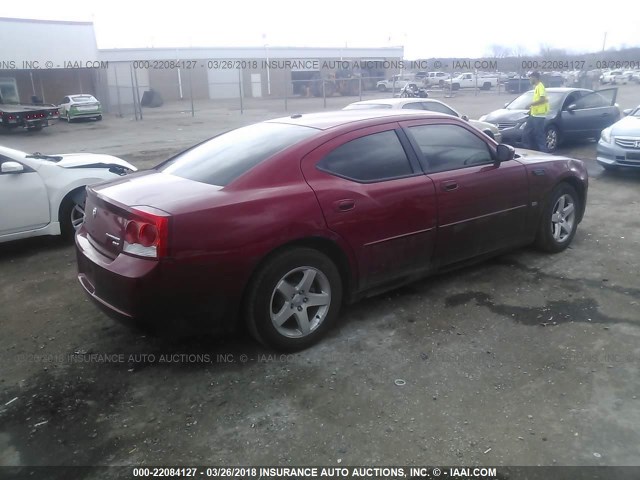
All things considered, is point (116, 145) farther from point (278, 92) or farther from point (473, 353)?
point (278, 92)

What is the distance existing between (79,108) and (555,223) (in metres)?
25.4

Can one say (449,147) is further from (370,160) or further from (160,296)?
(160,296)

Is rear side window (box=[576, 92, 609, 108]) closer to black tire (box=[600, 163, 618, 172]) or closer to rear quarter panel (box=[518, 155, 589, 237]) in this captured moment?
black tire (box=[600, 163, 618, 172])

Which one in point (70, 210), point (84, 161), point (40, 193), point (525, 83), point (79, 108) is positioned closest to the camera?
point (40, 193)

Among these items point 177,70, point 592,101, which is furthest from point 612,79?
point 592,101

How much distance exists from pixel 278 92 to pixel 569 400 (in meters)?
46.8

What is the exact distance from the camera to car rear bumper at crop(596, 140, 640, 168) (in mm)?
8969

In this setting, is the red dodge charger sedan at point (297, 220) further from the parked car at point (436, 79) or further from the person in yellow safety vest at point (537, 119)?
the parked car at point (436, 79)

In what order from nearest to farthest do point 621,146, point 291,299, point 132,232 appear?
1. point 132,232
2. point 291,299
3. point 621,146

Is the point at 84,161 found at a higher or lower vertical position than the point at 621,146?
higher

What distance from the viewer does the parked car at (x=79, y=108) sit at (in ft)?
84.8

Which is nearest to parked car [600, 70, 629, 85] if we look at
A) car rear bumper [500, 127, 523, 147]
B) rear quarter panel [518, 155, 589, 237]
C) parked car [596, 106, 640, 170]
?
car rear bumper [500, 127, 523, 147]

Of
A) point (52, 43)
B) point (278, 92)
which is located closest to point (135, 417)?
point (52, 43)

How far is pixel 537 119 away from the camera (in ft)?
35.1
